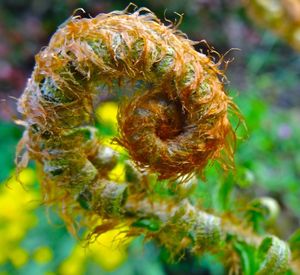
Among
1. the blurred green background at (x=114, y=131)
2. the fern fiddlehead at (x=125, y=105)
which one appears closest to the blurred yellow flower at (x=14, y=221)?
the blurred green background at (x=114, y=131)

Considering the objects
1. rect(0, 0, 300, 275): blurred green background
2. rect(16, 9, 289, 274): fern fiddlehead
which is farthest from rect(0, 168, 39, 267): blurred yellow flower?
rect(16, 9, 289, 274): fern fiddlehead

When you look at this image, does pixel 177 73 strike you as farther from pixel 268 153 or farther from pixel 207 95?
pixel 268 153

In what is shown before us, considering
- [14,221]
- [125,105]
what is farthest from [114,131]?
[125,105]

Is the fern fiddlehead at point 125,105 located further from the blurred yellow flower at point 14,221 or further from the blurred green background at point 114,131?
the blurred yellow flower at point 14,221

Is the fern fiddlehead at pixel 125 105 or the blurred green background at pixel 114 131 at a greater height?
the fern fiddlehead at pixel 125 105

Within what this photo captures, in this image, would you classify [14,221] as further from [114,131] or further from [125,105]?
[125,105]

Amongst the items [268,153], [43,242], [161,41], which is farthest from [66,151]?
[268,153]
